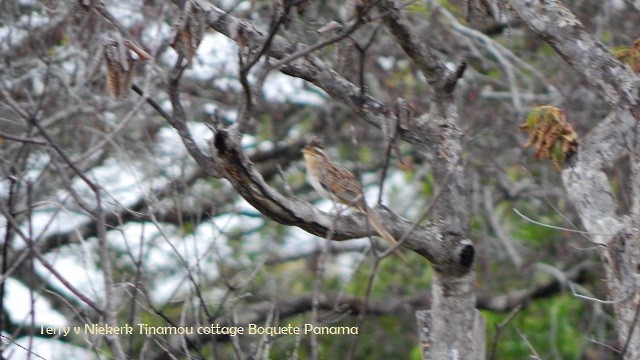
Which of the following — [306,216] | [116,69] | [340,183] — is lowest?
[306,216]

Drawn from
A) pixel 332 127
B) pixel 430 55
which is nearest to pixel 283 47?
pixel 430 55

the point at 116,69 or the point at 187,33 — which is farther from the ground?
the point at 187,33

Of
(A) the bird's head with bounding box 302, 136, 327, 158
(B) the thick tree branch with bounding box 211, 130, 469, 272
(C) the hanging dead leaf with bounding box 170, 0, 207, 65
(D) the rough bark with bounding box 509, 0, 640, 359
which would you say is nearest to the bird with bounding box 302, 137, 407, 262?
(A) the bird's head with bounding box 302, 136, 327, 158

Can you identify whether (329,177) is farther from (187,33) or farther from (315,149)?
(187,33)

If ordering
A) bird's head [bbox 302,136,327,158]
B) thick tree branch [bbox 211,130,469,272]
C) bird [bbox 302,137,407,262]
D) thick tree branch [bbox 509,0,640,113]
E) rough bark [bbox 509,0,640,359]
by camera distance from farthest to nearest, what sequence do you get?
1. bird's head [bbox 302,136,327,158]
2. bird [bbox 302,137,407,262]
3. thick tree branch [bbox 509,0,640,113]
4. rough bark [bbox 509,0,640,359]
5. thick tree branch [bbox 211,130,469,272]

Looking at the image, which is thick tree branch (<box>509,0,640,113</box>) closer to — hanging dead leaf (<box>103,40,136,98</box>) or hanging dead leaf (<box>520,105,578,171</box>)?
hanging dead leaf (<box>520,105,578,171</box>)

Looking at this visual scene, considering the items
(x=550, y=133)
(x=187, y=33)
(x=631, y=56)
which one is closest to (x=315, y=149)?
(x=550, y=133)

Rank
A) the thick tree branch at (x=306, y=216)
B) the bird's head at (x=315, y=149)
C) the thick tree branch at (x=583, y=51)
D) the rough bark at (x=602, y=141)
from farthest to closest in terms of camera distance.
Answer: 1. the bird's head at (x=315, y=149)
2. the thick tree branch at (x=583, y=51)
3. the rough bark at (x=602, y=141)
4. the thick tree branch at (x=306, y=216)

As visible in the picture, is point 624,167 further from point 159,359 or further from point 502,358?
point 159,359

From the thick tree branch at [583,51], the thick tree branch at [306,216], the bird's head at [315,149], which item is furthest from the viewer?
the bird's head at [315,149]

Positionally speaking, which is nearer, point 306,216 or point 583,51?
point 306,216

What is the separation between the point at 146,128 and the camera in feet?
23.6

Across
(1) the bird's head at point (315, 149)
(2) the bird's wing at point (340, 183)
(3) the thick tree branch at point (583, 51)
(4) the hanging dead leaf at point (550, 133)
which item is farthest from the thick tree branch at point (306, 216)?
(1) the bird's head at point (315, 149)

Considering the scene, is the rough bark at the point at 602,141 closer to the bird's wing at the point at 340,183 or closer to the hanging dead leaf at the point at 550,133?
the hanging dead leaf at the point at 550,133
